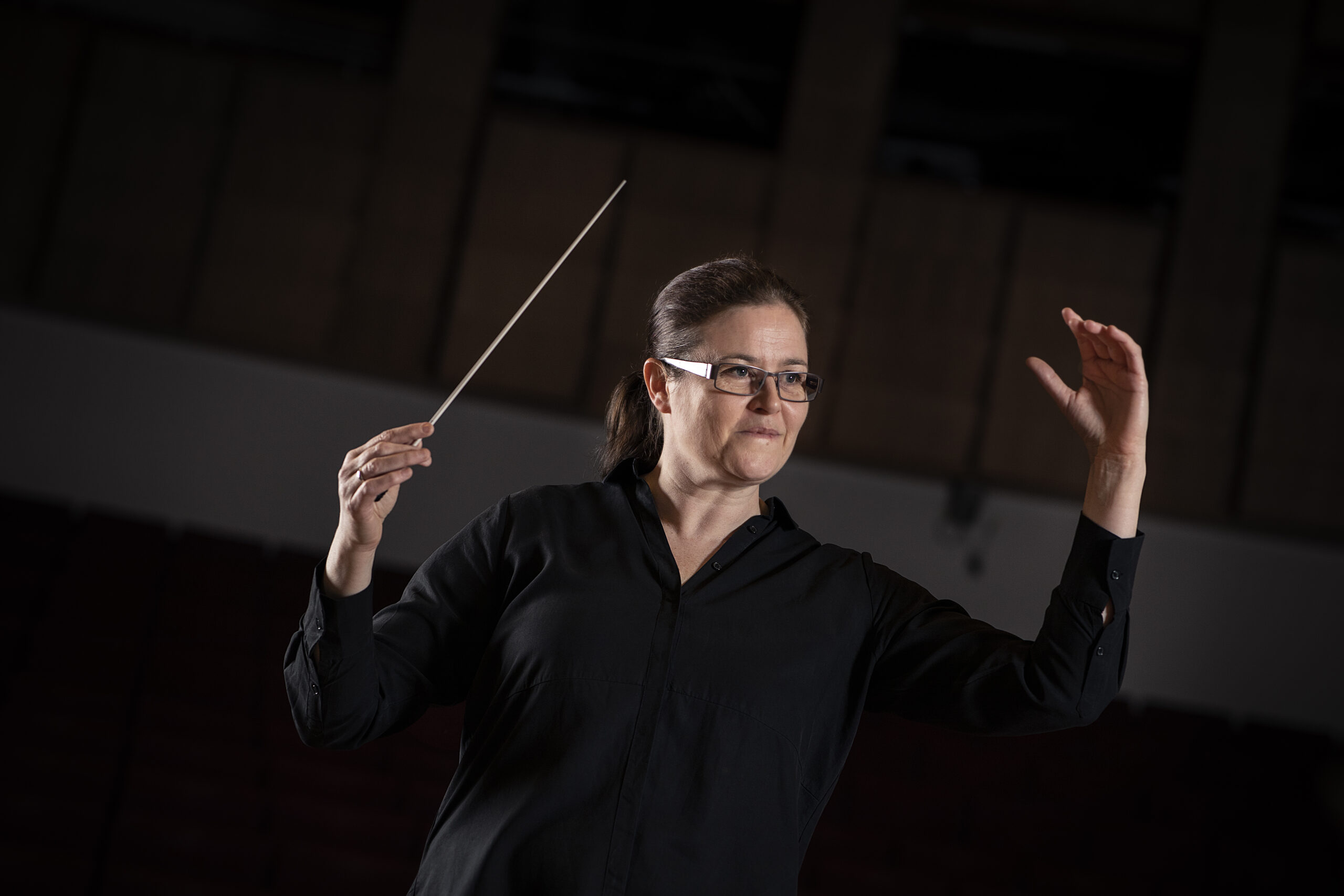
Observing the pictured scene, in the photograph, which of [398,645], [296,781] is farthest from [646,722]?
[296,781]

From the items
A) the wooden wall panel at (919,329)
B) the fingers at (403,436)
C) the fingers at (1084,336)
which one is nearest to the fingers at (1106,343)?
the fingers at (1084,336)

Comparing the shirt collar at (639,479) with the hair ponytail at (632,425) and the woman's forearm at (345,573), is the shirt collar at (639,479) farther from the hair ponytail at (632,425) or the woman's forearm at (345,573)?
the woman's forearm at (345,573)

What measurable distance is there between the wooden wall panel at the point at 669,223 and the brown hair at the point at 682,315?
4.45 ft

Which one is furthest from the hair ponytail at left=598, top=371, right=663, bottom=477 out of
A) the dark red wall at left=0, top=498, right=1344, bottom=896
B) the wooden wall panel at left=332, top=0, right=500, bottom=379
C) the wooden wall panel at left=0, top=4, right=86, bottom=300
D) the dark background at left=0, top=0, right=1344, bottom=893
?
the wooden wall panel at left=0, top=4, right=86, bottom=300

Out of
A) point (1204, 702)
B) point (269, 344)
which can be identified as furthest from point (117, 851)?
point (1204, 702)

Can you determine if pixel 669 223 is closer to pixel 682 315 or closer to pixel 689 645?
pixel 682 315

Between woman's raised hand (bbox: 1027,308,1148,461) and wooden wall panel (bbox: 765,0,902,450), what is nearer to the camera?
woman's raised hand (bbox: 1027,308,1148,461)

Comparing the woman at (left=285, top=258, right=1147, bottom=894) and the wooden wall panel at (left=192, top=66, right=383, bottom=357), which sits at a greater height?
the wooden wall panel at (left=192, top=66, right=383, bottom=357)

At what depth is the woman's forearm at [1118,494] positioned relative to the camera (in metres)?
0.42

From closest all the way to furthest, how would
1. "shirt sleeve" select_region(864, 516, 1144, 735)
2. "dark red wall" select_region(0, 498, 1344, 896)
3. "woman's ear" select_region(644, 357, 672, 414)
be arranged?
"shirt sleeve" select_region(864, 516, 1144, 735), "woman's ear" select_region(644, 357, 672, 414), "dark red wall" select_region(0, 498, 1344, 896)

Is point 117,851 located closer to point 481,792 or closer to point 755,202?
point 481,792

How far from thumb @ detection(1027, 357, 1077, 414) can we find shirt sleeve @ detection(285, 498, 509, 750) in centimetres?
25

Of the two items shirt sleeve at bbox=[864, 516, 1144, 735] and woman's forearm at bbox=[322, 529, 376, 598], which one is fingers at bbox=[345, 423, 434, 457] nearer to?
woman's forearm at bbox=[322, 529, 376, 598]

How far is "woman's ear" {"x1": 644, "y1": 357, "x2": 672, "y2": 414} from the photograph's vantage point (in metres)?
0.53
